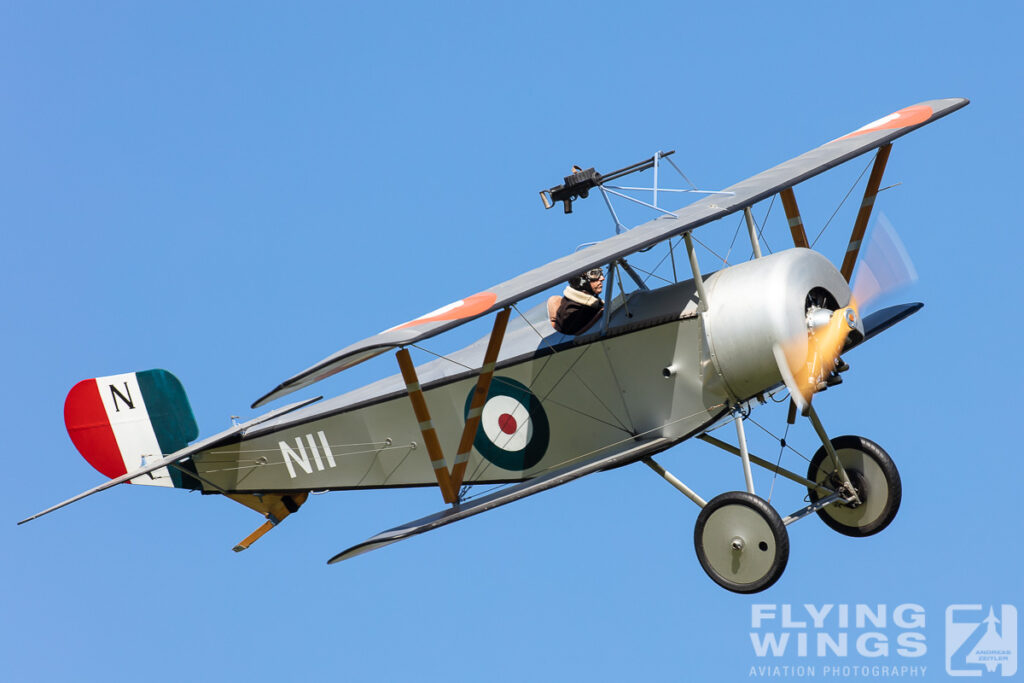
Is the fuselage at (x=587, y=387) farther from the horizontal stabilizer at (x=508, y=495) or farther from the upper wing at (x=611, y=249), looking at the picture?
the upper wing at (x=611, y=249)

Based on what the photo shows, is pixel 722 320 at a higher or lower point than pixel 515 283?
lower

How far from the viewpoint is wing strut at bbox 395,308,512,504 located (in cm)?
1218

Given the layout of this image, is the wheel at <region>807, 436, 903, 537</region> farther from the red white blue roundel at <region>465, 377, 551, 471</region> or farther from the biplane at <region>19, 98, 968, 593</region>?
the red white blue roundel at <region>465, 377, 551, 471</region>

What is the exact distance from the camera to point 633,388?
12.7 m

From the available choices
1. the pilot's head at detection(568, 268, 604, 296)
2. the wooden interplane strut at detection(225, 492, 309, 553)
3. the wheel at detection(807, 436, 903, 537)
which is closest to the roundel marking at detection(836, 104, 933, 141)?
the wheel at detection(807, 436, 903, 537)

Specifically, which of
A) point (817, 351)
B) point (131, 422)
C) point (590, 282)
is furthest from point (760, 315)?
point (131, 422)

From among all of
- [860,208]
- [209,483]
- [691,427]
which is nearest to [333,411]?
[209,483]

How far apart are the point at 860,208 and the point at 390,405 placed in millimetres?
4593

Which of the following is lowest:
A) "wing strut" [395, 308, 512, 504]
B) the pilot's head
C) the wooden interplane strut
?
the wooden interplane strut

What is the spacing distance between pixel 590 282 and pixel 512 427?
144 cm

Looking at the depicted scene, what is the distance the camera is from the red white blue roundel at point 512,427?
13273 millimetres

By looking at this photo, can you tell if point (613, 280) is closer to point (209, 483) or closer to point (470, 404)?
point (470, 404)

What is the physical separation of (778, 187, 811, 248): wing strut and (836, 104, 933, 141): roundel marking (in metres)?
1.19

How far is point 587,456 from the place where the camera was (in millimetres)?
13008
